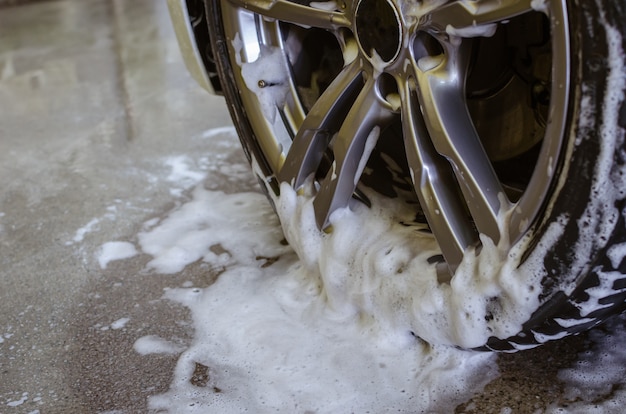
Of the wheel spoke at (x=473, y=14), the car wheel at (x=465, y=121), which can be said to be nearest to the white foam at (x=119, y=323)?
the car wheel at (x=465, y=121)

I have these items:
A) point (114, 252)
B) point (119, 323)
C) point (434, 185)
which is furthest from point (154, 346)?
point (434, 185)

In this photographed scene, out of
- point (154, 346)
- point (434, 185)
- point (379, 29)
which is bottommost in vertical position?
point (154, 346)

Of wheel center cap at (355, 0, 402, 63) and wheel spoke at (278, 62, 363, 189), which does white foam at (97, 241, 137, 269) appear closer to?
wheel spoke at (278, 62, 363, 189)

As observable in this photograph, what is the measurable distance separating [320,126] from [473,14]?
1.19 ft

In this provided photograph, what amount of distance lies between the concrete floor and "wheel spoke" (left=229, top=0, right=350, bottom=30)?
53cm

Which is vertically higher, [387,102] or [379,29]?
[379,29]

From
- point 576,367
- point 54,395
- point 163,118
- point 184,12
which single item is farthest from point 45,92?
point 576,367

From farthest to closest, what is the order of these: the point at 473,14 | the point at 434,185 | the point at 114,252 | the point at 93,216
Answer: the point at 93,216
the point at 114,252
the point at 434,185
the point at 473,14

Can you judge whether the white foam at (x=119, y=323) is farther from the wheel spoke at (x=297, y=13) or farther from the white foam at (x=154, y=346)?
the wheel spoke at (x=297, y=13)

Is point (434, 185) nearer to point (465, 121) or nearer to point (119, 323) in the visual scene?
point (465, 121)

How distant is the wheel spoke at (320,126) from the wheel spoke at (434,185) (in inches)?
5.3

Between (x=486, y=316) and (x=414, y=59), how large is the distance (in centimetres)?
36

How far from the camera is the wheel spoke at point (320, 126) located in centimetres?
118

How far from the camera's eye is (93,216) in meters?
1.83
